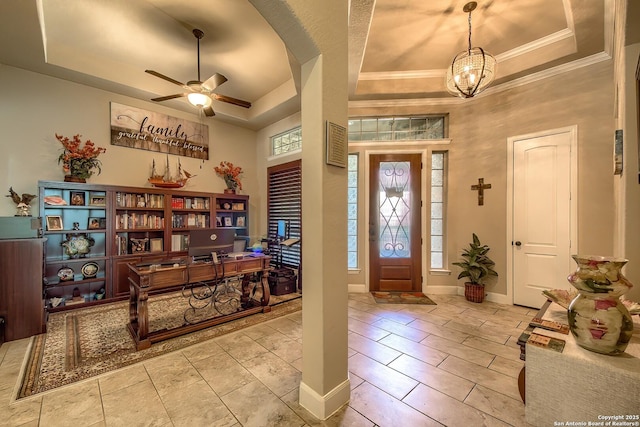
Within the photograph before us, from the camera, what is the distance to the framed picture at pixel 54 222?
3.46m

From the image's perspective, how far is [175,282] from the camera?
263 centimetres

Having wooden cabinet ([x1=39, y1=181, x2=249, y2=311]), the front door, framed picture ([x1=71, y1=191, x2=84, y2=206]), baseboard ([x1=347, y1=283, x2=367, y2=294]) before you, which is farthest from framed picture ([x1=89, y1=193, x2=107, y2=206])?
the front door

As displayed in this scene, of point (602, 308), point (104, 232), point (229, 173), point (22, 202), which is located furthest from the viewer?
point (229, 173)

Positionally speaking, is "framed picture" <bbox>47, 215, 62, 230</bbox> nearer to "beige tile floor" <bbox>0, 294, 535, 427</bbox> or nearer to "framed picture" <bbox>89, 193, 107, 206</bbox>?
"framed picture" <bbox>89, 193, 107, 206</bbox>

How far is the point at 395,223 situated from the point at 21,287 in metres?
4.80

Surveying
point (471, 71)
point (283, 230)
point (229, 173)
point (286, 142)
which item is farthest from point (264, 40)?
point (283, 230)

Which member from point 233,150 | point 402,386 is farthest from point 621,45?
point 233,150

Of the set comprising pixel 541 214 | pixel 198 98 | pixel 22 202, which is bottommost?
pixel 541 214

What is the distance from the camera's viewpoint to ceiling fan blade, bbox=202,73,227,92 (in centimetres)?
308

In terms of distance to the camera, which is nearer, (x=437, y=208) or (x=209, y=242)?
(x=209, y=242)

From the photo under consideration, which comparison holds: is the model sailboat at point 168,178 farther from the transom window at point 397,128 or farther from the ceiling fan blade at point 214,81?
the transom window at point 397,128

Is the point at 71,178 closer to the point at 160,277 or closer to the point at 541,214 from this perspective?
the point at 160,277

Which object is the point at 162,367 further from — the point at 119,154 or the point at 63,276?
the point at 119,154

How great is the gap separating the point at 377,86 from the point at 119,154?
4.41 m
